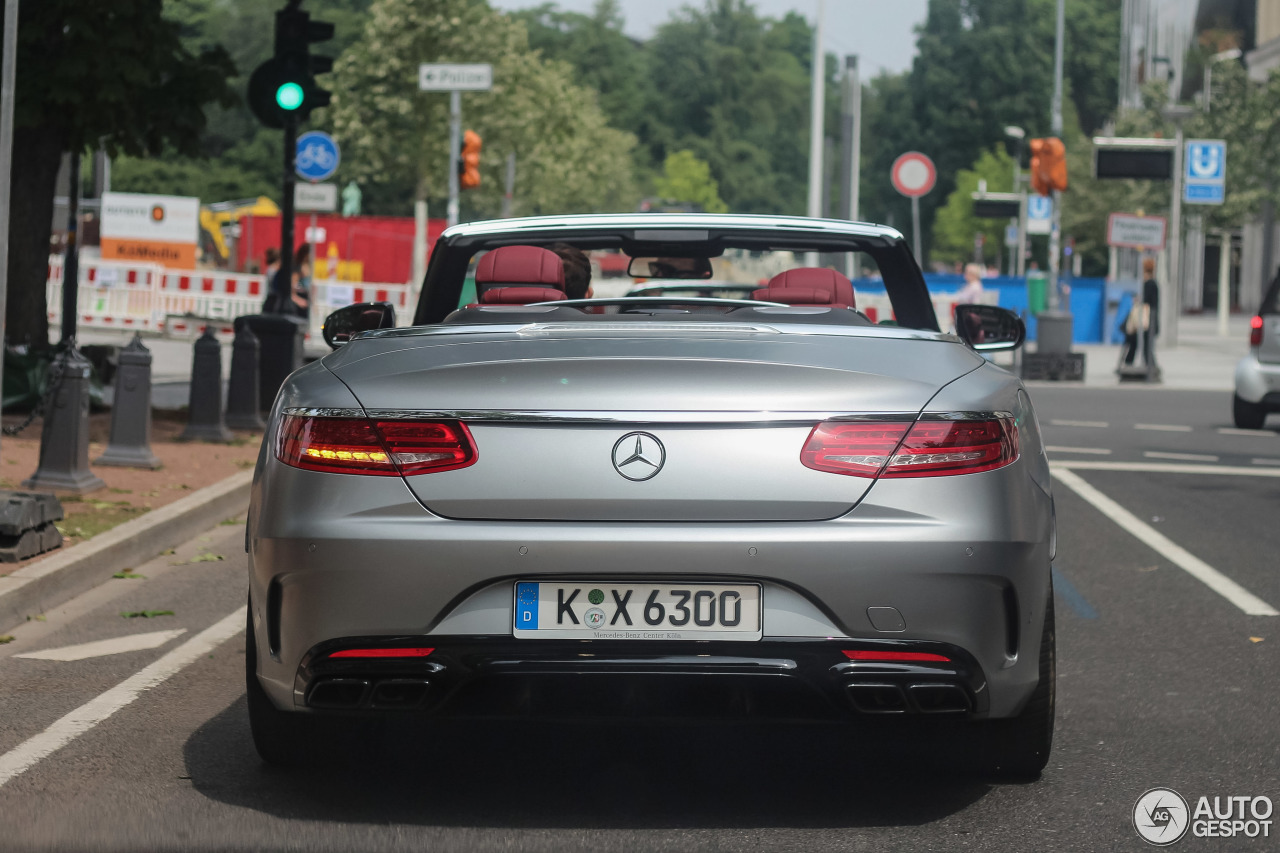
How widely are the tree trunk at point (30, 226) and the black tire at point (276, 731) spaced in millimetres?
11063

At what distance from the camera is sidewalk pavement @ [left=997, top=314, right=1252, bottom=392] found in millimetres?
26781

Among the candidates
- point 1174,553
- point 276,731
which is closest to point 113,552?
point 276,731

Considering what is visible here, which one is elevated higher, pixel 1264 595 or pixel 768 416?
pixel 768 416

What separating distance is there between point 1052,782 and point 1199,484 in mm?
8570

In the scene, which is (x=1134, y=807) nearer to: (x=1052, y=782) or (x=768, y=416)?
(x=1052, y=782)

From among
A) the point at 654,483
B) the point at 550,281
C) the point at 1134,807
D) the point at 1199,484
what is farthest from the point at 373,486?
the point at 1199,484

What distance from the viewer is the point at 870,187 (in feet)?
388

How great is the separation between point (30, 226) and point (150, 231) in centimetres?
2402

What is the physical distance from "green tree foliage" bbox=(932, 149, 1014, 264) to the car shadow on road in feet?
312

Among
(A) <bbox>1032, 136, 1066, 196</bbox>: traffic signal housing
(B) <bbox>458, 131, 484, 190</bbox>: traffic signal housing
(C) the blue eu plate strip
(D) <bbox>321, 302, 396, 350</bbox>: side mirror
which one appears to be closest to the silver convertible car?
(C) the blue eu plate strip

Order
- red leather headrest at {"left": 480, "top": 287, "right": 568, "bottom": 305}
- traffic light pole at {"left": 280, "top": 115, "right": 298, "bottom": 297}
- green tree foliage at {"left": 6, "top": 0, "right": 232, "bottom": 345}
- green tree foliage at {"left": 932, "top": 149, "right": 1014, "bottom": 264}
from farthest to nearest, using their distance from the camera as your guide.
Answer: green tree foliage at {"left": 932, "top": 149, "right": 1014, "bottom": 264}
traffic light pole at {"left": 280, "top": 115, "right": 298, "bottom": 297}
green tree foliage at {"left": 6, "top": 0, "right": 232, "bottom": 345}
red leather headrest at {"left": 480, "top": 287, "right": 568, "bottom": 305}

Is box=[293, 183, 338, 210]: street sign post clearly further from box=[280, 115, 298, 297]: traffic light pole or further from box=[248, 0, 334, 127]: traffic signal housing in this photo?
box=[248, 0, 334, 127]: traffic signal housing

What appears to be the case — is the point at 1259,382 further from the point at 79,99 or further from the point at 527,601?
the point at 527,601

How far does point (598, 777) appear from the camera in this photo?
487 centimetres
